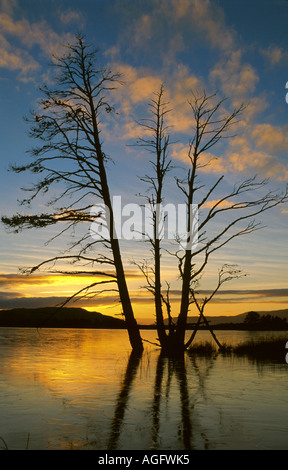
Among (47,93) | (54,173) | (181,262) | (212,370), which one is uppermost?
(47,93)

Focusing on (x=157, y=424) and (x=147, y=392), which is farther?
(x=147, y=392)

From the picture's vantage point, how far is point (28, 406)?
32.0 ft

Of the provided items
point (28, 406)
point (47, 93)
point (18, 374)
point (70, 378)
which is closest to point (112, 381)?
point (70, 378)

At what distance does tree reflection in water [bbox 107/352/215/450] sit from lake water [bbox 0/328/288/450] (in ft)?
0.06

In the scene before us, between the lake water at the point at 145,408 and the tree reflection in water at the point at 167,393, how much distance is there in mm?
17

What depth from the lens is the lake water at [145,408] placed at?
703cm

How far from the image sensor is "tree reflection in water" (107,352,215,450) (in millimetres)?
7367

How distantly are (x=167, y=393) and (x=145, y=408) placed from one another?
87.4 inches

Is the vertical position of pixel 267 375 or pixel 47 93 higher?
pixel 47 93
